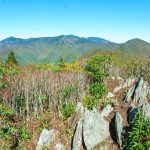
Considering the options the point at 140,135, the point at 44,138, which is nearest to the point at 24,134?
the point at 44,138

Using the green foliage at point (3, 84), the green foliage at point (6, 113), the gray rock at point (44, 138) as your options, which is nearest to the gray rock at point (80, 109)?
the gray rock at point (44, 138)

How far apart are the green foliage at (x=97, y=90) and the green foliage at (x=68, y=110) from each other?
7.52 metres

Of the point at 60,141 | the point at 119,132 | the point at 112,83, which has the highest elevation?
the point at 112,83

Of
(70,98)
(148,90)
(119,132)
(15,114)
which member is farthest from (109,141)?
(15,114)

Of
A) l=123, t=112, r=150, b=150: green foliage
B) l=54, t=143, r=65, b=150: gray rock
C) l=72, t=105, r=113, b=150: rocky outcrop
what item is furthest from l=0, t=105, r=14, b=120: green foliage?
l=123, t=112, r=150, b=150: green foliage

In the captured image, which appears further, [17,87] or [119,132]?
[17,87]

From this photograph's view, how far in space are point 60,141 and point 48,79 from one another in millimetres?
25670

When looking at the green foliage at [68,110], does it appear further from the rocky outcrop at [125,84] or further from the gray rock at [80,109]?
the rocky outcrop at [125,84]

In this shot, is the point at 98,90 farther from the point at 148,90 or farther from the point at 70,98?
the point at 148,90

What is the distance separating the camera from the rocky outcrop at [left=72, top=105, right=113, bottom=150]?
61.4m

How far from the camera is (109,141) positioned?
60594mm

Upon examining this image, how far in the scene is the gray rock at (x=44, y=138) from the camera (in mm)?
65875

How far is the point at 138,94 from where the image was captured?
70.6 metres

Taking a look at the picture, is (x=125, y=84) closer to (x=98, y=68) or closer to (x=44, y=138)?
(x=98, y=68)
